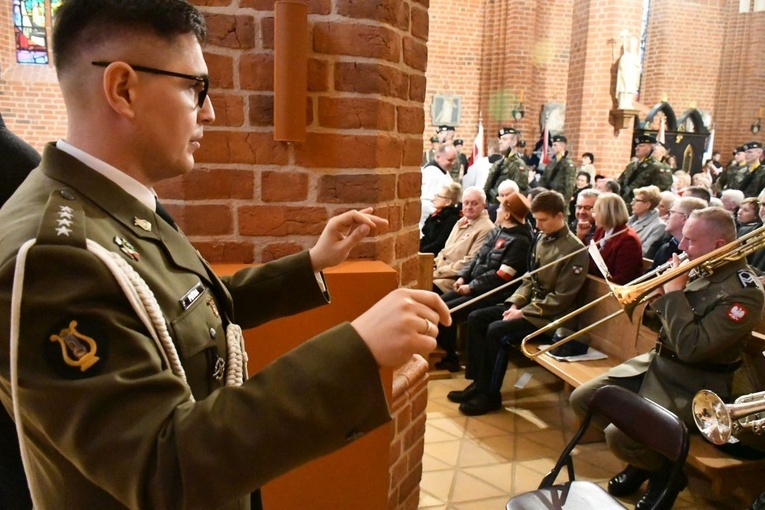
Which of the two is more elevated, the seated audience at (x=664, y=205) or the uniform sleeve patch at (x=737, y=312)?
the seated audience at (x=664, y=205)

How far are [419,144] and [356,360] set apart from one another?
1.39 meters

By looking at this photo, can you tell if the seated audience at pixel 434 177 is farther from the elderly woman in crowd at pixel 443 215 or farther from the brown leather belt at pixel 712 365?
the brown leather belt at pixel 712 365

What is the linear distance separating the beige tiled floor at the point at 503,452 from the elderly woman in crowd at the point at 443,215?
6.04 ft

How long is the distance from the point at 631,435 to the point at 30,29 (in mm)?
11299

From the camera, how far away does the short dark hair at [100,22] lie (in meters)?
0.92

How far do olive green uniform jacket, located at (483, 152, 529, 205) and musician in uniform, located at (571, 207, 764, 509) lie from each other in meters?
5.75

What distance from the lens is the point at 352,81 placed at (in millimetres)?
1735

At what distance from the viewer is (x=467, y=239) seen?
5.31 meters

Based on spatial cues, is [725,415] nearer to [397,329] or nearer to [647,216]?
[397,329]

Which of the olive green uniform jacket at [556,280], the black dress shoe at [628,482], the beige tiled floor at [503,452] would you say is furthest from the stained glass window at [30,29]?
the black dress shoe at [628,482]

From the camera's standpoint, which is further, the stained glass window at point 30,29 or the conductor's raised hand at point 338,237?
the stained glass window at point 30,29

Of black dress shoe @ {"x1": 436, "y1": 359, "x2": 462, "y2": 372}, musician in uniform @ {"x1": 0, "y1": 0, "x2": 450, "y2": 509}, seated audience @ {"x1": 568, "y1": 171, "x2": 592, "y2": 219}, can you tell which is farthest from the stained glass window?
musician in uniform @ {"x1": 0, "y1": 0, "x2": 450, "y2": 509}

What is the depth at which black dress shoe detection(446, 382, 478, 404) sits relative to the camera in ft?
13.8

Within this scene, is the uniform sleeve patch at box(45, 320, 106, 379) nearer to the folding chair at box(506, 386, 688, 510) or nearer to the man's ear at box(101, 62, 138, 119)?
the man's ear at box(101, 62, 138, 119)
